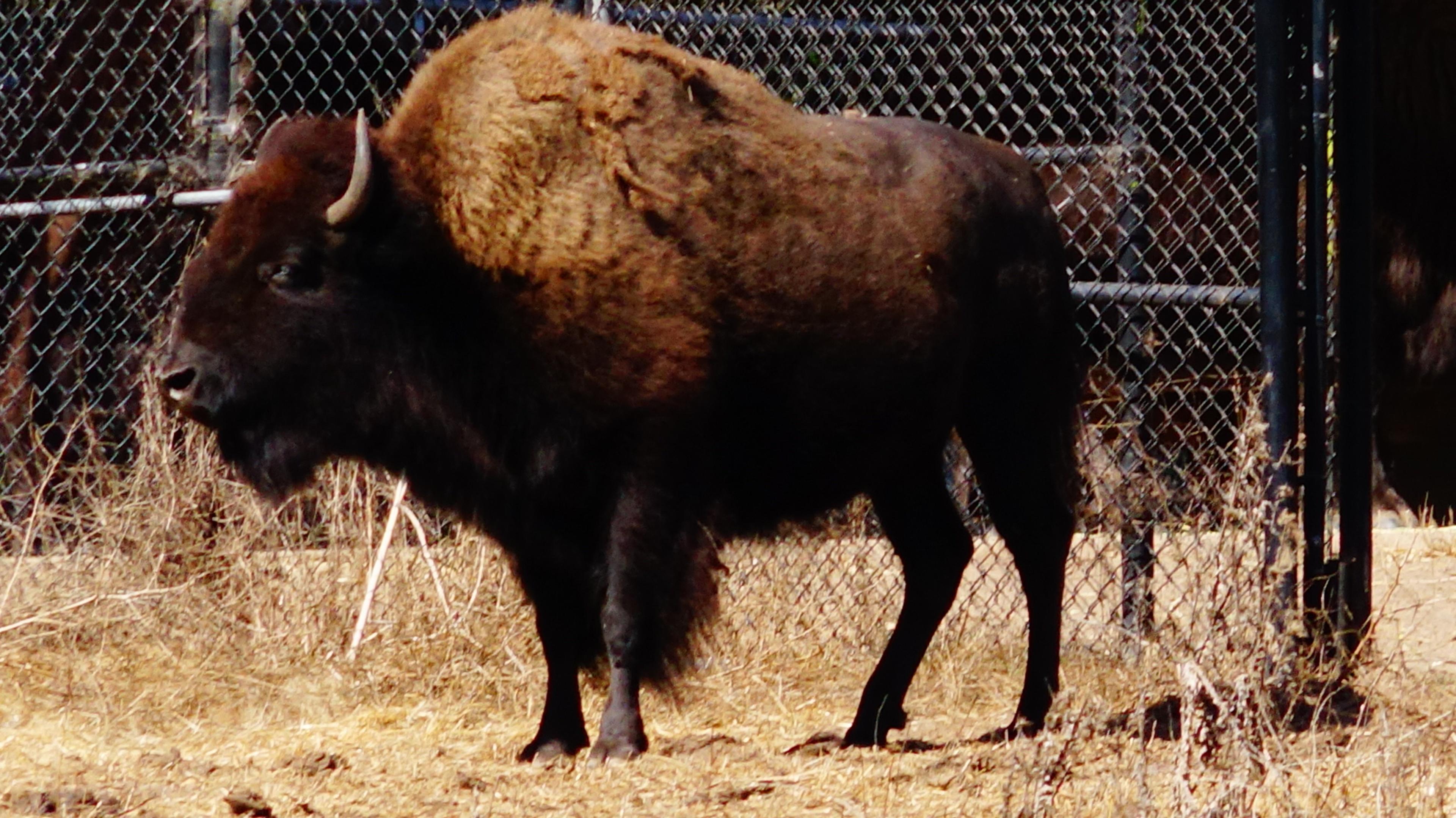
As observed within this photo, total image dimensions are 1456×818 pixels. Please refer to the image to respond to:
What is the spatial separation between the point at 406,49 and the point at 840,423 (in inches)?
171

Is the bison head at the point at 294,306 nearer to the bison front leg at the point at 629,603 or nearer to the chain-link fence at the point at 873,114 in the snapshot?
the bison front leg at the point at 629,603

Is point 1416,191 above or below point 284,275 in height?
above

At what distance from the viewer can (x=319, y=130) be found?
15.3 ft

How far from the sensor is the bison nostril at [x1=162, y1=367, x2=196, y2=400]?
4.42 metres

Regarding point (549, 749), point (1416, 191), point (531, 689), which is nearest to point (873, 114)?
point (1416, 191)

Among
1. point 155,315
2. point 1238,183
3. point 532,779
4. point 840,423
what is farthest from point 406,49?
point 532,779

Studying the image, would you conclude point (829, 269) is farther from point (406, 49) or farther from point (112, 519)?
point (406, 49)

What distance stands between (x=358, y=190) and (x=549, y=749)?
57.5 inches

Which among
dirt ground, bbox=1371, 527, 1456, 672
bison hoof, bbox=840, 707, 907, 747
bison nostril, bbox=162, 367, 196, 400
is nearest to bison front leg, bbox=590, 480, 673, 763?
bison hoof, bbox=840, 707, 907, 747

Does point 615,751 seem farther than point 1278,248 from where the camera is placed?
No

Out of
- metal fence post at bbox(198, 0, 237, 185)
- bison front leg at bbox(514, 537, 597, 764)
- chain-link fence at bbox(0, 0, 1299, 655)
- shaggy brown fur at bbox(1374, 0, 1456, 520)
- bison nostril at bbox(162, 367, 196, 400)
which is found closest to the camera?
bison nostril at bbox(162, 367, 196, 400)

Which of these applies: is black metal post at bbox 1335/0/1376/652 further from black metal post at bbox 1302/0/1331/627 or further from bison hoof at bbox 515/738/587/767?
bison hoof at bbox 515/738/587/767

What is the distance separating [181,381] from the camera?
14.5 feet

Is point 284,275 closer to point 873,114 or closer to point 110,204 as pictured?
point 110,204
